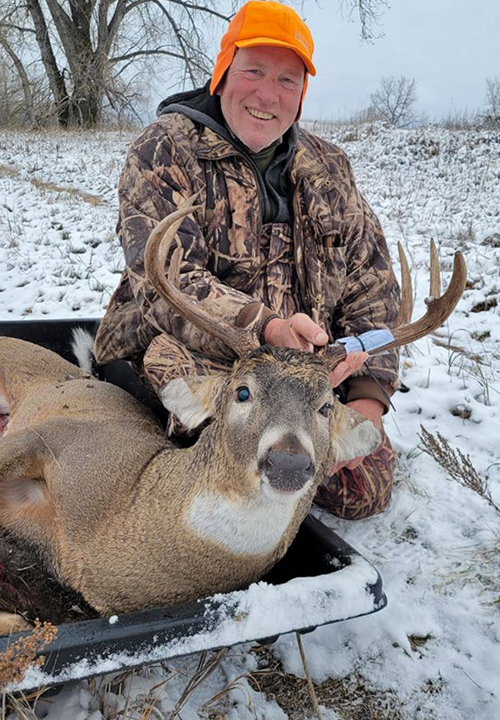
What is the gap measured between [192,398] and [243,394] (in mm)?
319

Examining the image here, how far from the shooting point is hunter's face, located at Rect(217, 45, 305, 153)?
10.3 feet

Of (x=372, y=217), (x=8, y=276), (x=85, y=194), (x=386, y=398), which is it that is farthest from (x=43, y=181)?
(x=386, y=398)

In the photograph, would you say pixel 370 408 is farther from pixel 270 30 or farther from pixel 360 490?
pixel 270 30

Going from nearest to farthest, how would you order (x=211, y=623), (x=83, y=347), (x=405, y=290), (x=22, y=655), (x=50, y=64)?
(x=22, y=655) < (x=211, y=623) < (x=405, y=290) < (x=83, y=347) < (x=50, y=64)

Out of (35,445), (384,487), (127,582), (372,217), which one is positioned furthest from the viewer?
(372,217)

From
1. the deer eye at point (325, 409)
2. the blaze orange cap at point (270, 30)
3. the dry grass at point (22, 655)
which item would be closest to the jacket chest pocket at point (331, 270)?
the blaze orange cap at point (270, 30)

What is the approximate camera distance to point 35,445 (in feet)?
8.89

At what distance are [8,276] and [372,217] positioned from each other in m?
3.88

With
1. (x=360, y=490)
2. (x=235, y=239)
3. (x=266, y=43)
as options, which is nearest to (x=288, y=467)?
(x=360, y=490)

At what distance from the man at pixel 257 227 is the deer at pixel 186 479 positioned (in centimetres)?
36

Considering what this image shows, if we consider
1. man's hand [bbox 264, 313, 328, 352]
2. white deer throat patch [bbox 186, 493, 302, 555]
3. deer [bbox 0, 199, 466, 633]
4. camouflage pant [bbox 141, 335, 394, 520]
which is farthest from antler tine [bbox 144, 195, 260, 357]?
camouflage pant [bbox 141, 335, 394, 520]

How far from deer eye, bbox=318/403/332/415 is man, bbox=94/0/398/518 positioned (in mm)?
582

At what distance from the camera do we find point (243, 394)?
7.05 ft

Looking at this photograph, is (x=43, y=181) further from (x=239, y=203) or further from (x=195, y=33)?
(x=195, y=33)
